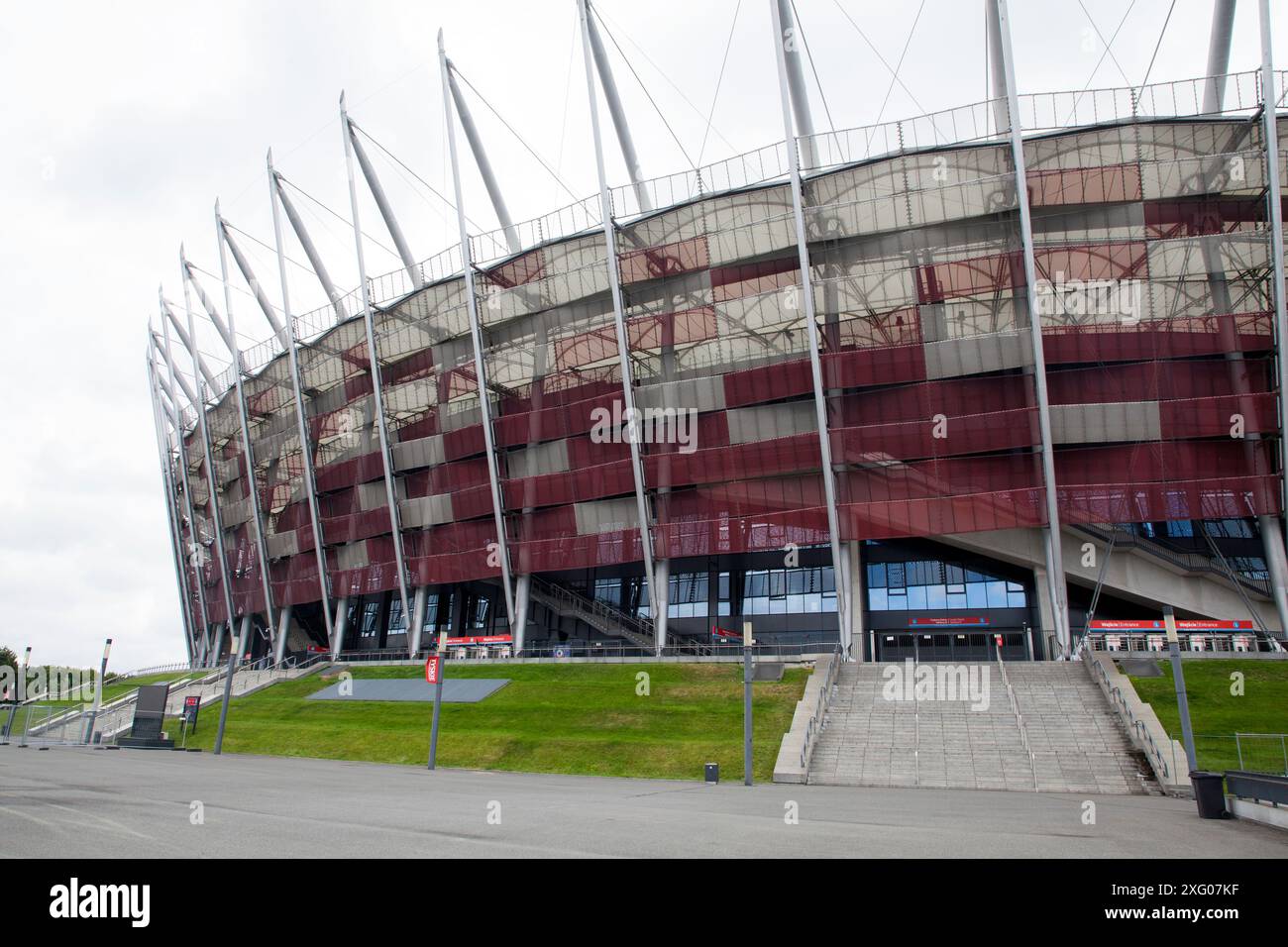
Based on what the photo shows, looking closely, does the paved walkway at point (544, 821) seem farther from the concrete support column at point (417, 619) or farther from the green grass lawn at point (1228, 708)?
the concrete support column at point (417, 619)

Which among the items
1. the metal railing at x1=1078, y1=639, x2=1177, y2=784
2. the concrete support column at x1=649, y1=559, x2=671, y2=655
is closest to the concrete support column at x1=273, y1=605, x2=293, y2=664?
the concrete support column at x1=649, y1=559, x2=671, y2=655

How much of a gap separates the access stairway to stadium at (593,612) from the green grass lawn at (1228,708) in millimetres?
30101

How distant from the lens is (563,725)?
36562 mm

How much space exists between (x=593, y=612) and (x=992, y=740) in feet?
107

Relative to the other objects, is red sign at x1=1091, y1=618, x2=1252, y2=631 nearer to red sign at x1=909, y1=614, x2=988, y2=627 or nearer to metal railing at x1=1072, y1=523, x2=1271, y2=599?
A: metal railing at x1=1072, y1=523, x2=1271, y2=599

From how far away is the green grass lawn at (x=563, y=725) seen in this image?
1255 inches

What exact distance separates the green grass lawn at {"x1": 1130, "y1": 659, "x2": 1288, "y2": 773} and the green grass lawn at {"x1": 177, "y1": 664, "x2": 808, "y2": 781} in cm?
1315

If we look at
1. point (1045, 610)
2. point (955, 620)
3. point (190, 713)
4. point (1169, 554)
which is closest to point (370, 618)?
point (190, 713)

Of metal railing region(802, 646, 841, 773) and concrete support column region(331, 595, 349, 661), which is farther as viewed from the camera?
concrete support column region(331, 595, 349, 661)

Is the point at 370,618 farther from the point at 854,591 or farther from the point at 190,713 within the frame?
the point at 854,591

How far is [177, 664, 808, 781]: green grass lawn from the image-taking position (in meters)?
31.9

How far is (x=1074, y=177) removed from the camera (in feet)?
147
